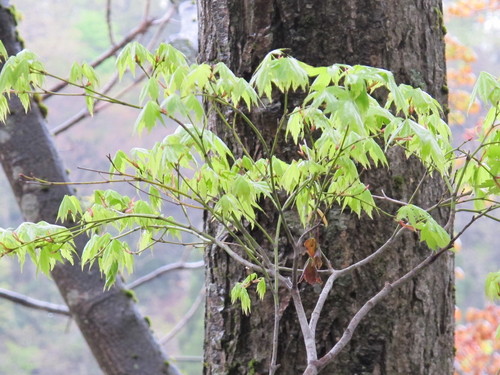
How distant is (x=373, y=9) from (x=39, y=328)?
35.4 feet

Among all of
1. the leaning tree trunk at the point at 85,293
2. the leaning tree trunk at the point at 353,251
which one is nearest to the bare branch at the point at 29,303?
the leaning tree trunk at the point at 85,293

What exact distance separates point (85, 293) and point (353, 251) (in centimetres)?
107

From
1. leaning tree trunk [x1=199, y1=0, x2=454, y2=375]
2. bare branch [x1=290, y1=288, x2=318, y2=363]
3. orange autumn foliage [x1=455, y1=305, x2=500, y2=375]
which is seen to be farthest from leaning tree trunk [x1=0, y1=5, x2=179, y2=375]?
orange autumn foliage [x1=455, y1=305, x2=500, y2=375]

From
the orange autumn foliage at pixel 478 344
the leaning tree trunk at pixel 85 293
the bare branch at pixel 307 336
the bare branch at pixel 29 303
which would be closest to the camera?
the bare branch at pixel 307 336

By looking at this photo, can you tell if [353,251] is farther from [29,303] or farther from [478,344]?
[478,344]

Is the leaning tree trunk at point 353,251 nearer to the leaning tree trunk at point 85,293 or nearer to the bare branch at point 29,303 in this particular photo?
the leaning tree trunk at point 85,293

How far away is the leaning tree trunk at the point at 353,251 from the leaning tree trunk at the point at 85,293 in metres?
0.70

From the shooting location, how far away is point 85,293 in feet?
7.04

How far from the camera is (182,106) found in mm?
921

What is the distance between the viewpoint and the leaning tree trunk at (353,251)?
1.40 meters

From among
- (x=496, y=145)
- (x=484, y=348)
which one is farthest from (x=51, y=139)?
(x=484, y=348)

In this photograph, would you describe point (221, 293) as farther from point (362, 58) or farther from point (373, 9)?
point (373, 9)

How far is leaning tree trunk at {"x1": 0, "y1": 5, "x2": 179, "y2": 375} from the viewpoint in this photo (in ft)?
7.04

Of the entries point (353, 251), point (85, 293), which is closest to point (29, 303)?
point (85, 293)
